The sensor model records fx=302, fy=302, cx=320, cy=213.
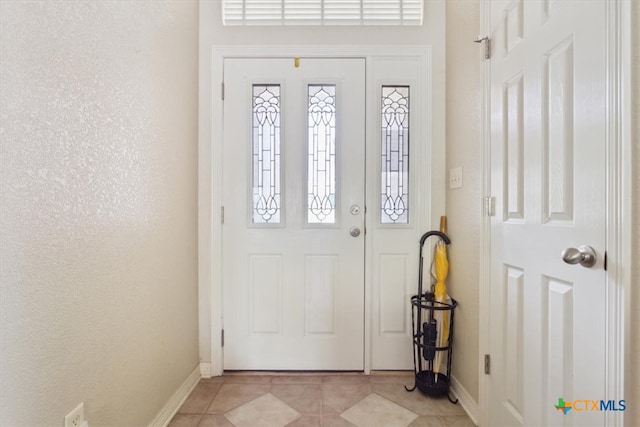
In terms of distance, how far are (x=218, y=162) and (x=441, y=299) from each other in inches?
65.9

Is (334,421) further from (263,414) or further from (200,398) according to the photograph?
(200,398)

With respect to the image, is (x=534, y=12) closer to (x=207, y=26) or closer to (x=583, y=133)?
(x=583, y=133)

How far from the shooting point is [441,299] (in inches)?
72.2

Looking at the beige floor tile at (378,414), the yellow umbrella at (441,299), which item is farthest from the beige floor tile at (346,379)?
the yellow umbrella at (441,299)

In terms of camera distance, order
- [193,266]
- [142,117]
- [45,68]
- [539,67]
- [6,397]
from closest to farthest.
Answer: [6,397]
[45,68]
[539,67]
[142,117]
[193,266]

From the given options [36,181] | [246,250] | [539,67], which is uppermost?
[539,67]

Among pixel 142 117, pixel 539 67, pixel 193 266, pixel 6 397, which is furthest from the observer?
pixel 193 266

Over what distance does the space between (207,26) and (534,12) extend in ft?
6.10

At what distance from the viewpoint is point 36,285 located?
898 mm

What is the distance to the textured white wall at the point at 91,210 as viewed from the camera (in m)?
0.85

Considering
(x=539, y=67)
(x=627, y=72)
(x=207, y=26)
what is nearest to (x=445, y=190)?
(x=539, y=67)

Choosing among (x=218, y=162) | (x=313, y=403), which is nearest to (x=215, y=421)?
(x=313, y=403)

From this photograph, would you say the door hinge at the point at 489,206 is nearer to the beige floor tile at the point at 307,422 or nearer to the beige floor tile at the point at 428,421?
the beige floor tile at the point at 428,421

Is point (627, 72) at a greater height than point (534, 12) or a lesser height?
lesser
